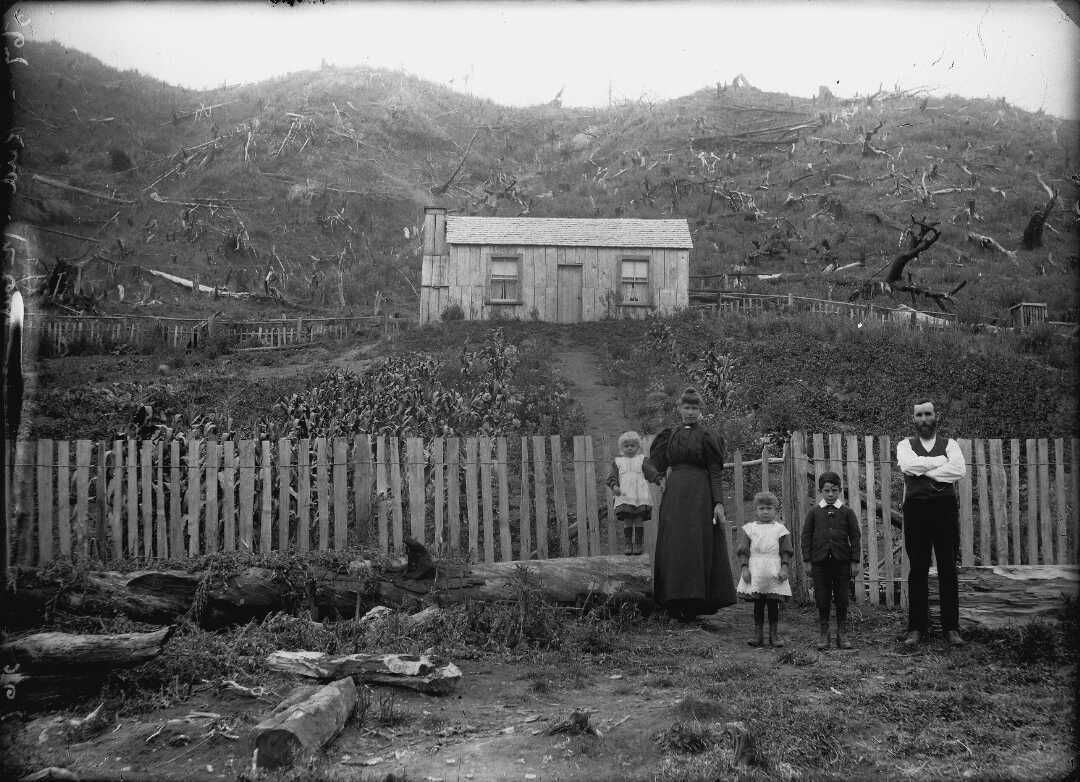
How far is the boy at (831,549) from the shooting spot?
7.39 metres

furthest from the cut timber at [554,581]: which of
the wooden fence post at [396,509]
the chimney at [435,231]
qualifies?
the chimney at [435,231]

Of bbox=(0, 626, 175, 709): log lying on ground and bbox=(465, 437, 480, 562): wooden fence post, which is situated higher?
bbox=(465, 437, 480, 562): wooden fence post

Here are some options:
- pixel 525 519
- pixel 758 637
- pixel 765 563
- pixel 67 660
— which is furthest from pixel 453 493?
pixel 67 660

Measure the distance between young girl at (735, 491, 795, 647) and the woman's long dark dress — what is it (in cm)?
25

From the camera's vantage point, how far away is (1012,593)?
771 centimetres

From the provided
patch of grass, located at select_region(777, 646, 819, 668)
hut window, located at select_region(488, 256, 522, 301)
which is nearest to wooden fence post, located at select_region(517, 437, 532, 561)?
patch of grass, located at select_region(777, 646, 819, 668)

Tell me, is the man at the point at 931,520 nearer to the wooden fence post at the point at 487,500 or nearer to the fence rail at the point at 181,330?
the wooden fence post at the point at 487,500

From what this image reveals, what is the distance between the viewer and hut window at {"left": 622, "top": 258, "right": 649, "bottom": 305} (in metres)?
26.5

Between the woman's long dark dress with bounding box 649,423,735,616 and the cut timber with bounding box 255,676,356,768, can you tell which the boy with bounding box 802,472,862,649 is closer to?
the woman's long dark dress with bounding box 649,423,735,616

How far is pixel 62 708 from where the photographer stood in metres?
5.27

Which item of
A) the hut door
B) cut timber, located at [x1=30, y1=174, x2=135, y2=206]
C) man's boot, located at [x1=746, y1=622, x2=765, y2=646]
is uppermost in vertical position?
cut timber, located at [x1=30, y1=174, x2=135, y2=206]

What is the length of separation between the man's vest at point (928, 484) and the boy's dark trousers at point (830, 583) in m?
0.84

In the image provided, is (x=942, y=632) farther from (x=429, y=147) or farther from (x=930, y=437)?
(x=429, y=147)

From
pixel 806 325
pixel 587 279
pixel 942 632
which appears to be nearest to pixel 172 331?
pixel 587 279
